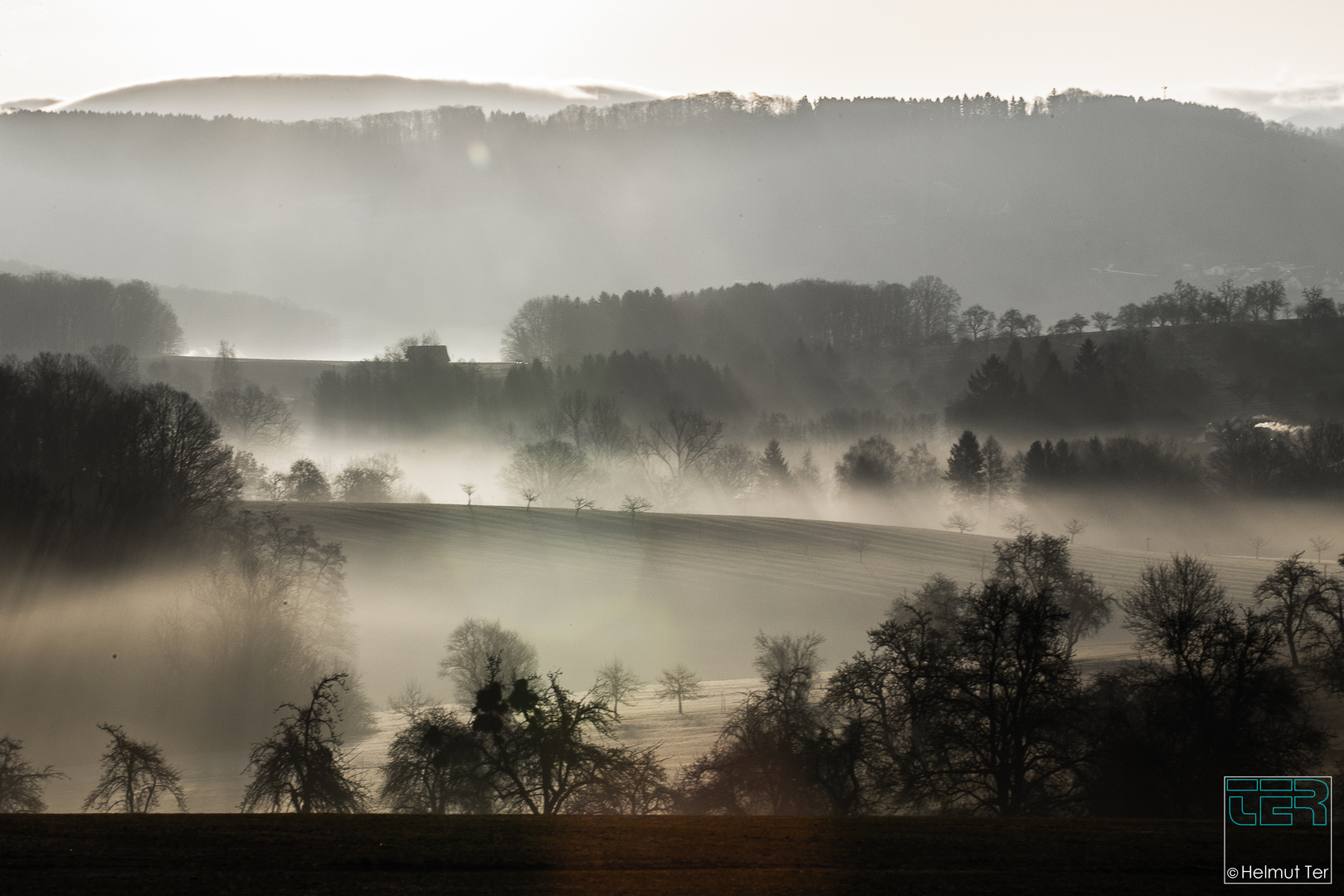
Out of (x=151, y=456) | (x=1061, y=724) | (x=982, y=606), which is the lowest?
(x=1061, y=724)

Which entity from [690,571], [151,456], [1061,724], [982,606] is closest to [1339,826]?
[1061,724]

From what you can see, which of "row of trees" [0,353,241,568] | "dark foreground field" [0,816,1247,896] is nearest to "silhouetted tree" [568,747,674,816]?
"dark foreground field" [0,816,1247,896]

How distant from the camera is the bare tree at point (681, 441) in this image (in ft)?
393

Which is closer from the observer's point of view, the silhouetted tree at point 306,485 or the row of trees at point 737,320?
the silhouetted tree at point 306,485

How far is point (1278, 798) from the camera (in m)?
24.6

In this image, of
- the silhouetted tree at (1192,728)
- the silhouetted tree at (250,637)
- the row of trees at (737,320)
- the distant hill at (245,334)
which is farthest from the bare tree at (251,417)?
the silhouetted tree at (1192,728)

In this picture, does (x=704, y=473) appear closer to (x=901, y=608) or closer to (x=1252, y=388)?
(x=901, y=608)

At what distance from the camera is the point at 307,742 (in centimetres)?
2795

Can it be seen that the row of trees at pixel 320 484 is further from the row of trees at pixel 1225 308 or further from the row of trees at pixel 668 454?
the row of trees at pixel 1225 308

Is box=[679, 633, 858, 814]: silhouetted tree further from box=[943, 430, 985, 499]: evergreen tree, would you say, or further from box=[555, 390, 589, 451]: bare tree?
box=[555, 390, 589, 451]: bare tree

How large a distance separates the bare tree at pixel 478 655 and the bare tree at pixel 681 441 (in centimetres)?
6280

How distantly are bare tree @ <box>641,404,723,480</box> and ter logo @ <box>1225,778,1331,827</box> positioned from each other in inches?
3640

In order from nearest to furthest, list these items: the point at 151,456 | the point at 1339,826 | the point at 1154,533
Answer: the point at 1339,826 < the point at 151,456 < the point at 1154,533

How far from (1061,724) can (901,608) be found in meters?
31.1
